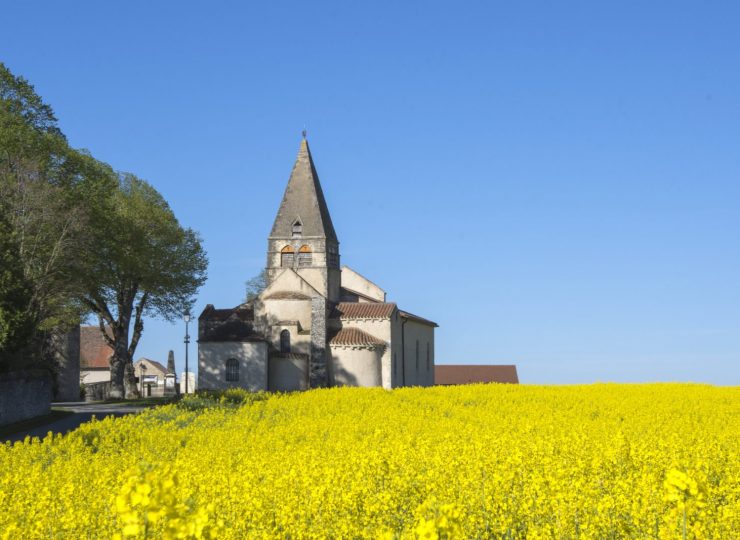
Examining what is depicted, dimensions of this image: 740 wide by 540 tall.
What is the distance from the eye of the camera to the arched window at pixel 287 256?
63.6 meters

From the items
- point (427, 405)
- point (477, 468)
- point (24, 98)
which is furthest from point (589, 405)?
point (24, 98)

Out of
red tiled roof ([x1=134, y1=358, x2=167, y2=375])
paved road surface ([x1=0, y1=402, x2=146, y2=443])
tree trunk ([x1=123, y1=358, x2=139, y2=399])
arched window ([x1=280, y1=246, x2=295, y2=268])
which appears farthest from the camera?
red tiled roof ([x1=134, y1=358, x2=167, y2=375])

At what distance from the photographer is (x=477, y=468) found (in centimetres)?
1372

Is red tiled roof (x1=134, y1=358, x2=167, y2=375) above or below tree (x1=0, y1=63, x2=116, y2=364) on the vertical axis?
below

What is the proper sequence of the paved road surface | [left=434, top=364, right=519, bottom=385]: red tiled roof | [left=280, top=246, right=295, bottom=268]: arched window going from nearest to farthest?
the paved road surface
[left=280, top=246, right=295, bottom=268]: arched window
[left=434, top=364, right=519, bottom=385]: red tiled roof

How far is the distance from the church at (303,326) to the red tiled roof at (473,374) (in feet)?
78.5

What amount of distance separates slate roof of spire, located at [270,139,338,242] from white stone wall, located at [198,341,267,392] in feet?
33.8

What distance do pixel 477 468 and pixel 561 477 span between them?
1.30 meters

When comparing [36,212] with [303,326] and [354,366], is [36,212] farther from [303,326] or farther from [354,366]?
[354,366]

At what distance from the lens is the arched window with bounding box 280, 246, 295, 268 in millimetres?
63584

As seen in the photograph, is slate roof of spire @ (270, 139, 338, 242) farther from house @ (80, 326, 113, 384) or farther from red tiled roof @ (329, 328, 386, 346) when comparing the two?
house @ (80, 326, 113, 384)

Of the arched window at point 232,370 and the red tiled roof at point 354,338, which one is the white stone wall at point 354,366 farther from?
the arched window at point 232,370

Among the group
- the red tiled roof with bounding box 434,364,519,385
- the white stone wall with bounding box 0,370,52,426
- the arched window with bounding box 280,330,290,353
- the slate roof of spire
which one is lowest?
the red tiled roof with bounding box 434,364,519,385

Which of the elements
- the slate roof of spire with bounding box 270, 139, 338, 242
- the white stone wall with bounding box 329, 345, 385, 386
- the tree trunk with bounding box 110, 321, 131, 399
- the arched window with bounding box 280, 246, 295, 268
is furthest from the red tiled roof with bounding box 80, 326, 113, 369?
the white stone wall with bounding box 329, 345, 385, 386
